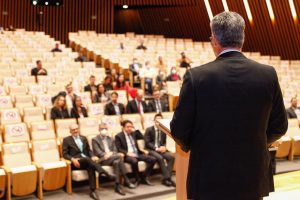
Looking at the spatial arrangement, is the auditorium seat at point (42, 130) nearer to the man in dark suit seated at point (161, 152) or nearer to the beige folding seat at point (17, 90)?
the man in dark suit seated at point (161, 152)

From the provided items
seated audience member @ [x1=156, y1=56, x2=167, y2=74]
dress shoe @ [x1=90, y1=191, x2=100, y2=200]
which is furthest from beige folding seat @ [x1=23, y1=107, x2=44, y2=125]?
seated audience member @ [x1=156, y1=56, x2=167, y2=74]

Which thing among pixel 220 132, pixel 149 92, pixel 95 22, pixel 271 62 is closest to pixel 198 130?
pixel 220 132

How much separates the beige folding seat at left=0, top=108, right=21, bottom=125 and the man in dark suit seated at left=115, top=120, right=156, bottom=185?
56.6 inches

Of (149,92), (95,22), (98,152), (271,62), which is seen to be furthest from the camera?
(95,22)

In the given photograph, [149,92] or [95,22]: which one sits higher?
[95,22]

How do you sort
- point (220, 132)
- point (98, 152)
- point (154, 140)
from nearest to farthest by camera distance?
1. point (220, 132)
2. point (98, 152)
3. point (154, 140)

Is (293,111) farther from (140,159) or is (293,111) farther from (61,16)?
(61,16)

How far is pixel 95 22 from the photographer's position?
16.0 metres

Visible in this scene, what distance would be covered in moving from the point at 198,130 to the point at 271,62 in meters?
10.8

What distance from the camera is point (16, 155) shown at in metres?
5.14

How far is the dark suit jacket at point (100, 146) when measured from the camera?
216 inches

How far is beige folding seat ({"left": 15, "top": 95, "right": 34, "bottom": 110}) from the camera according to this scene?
22.2 feet

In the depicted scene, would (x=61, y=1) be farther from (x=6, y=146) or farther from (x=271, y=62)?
(x=6, y=146)

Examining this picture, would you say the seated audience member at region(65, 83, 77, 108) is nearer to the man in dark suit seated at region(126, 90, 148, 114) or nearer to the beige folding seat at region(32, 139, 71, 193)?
the man in dark suit seated at region(126, 90, 148, 114)
